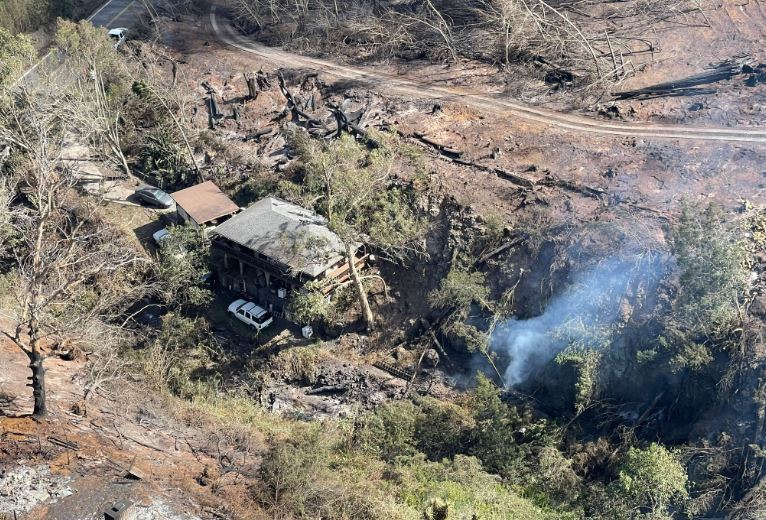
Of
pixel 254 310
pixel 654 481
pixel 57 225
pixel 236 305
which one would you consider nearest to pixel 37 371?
pixel 254 310

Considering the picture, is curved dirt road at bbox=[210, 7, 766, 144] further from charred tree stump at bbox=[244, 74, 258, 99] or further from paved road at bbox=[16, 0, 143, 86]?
paved road at bbox=[16, 0, 143, 86]

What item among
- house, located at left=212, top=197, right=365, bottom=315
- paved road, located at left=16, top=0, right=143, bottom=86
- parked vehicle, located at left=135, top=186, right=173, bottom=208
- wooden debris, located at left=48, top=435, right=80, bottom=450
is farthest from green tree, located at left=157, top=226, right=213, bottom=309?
paved road, located at left=16, top=0, right=143, bottom=86

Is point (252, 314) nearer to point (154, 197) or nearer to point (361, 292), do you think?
point (361, 292)

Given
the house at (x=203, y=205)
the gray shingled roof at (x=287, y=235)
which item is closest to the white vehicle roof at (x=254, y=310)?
the gray shingled roof at (x=287, y=235)

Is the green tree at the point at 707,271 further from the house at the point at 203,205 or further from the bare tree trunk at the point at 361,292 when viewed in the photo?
the house at the point at 203,205

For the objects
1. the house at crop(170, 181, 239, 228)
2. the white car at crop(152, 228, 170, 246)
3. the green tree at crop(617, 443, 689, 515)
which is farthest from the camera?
the white car at crop(152, 228, 170, 246)
